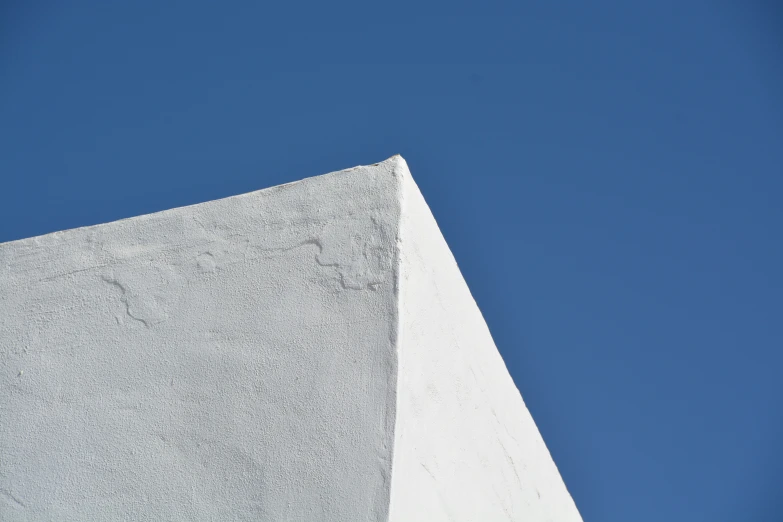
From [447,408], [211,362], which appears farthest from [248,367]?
[447,408]

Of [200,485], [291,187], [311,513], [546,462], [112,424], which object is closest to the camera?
[311,513]

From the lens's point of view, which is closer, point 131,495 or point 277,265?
point 131,495

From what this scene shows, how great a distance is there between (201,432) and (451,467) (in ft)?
2.07

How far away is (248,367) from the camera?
1.83 m

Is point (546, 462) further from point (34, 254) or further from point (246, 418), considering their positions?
point (34, 254)

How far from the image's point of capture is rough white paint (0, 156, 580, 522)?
1685mm

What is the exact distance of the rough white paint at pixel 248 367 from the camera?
1685mm

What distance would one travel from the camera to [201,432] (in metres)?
1.79

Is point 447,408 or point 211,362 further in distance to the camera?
point 447,408

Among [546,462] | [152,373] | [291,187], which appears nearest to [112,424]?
[152,373]

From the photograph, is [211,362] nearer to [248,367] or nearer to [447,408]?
[248,367]

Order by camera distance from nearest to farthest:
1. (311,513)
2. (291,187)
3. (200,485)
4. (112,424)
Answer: (311,513) < (200,485) < (112,424) < (291,187)

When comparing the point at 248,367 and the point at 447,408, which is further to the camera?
the point at 447,408

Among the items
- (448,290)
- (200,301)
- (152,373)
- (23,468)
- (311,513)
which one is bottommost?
(311,513)
